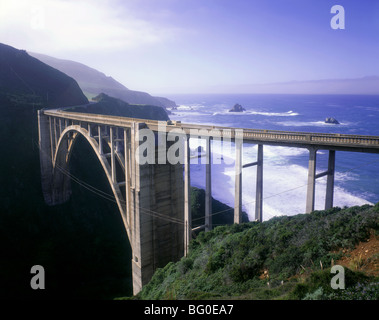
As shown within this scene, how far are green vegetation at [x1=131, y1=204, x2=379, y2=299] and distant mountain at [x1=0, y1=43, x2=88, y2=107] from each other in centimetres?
4227

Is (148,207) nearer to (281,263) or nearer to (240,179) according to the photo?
(240,179)

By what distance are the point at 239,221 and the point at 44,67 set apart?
2267 inches

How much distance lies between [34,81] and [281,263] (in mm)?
56180

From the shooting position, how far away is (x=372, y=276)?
8594 millimetres

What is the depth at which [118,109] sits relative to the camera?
75.8 metres

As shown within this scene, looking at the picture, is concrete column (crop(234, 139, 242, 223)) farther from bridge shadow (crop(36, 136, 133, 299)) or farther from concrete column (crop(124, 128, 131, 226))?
bridge shadow (crop(36, 136, 133, 299))

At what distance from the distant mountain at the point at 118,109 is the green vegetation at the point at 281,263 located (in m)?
42.3

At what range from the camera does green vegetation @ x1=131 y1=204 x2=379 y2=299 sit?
8398 millimetres

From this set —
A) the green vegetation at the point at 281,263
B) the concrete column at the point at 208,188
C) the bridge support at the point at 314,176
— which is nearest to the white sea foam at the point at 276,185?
the concrete column at the point at 208,188

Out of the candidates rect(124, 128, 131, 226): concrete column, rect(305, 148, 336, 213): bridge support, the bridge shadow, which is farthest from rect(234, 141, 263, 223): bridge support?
the bridge shadow

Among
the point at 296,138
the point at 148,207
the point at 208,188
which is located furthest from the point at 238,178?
the point at 148,207

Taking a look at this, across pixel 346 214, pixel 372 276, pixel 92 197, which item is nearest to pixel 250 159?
pixel 92 197

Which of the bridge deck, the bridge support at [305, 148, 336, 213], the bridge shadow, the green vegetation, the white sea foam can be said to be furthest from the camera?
the white sea foam
